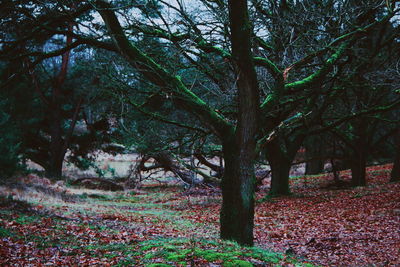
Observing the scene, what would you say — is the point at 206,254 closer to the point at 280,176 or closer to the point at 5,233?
the point at 5,233

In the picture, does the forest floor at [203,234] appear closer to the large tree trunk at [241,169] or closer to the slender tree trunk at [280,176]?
the large tree trunk at [241,169]

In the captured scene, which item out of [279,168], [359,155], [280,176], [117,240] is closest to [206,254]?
[117,240]

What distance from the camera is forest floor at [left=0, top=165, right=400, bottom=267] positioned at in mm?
5555

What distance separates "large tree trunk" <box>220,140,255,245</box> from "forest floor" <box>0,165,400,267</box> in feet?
1.44

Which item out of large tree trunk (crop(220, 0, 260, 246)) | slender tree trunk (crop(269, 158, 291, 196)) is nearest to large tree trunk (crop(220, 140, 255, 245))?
large tree trunk (crop(220, 0, 260, 246))

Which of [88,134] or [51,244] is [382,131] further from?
[51,244]

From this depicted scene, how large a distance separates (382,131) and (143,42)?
22754 millimetres

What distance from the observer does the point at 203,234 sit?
8.93 m

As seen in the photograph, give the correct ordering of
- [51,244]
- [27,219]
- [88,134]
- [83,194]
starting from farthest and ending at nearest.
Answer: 1. [88,134]
2. [83,194]
3. [27,219]
4. [51,244]

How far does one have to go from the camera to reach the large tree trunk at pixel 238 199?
6.83 meters

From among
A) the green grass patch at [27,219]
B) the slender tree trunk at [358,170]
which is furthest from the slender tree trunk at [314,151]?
the green grass patch at [27,219]

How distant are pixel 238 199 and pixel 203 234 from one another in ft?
8.43

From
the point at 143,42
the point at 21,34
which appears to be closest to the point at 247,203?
the point at 143,42

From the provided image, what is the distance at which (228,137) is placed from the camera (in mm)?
6988
